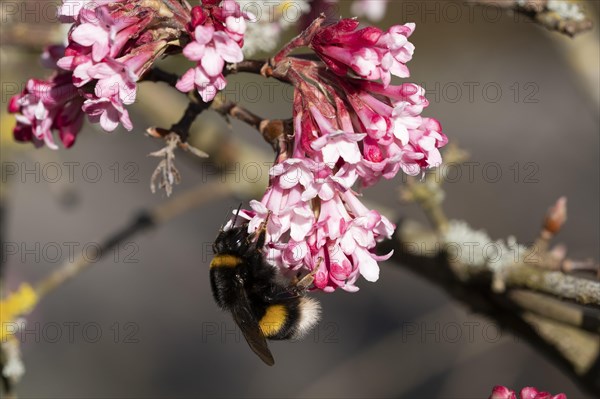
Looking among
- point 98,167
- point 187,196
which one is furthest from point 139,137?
point 187,196

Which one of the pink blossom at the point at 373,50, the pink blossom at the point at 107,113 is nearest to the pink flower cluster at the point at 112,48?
the pink blossom at the point at 107,113

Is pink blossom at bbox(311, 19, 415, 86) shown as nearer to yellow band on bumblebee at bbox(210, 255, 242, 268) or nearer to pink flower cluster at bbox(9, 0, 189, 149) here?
pink flower cluster at bbox(9, 0, 189, 149)

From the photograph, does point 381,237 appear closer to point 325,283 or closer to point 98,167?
point 325,283

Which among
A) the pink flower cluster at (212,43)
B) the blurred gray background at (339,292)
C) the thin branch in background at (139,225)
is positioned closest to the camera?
the pink flower cluster at (212,43)

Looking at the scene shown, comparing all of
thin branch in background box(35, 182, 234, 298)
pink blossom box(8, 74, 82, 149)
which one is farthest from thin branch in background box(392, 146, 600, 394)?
pink blossom box(8, 74, 82, 149)

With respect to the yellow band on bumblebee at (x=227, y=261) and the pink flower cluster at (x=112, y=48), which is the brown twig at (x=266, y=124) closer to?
the pink flower cluster at (x=112, y=48)

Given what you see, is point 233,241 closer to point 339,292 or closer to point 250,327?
point 250,327
